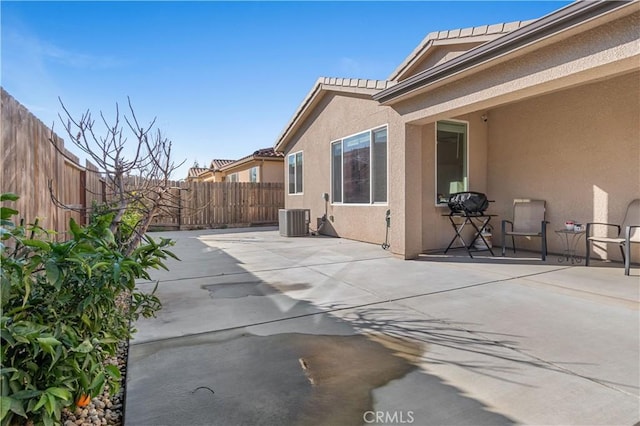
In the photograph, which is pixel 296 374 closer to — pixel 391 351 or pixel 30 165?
pixel 391 351

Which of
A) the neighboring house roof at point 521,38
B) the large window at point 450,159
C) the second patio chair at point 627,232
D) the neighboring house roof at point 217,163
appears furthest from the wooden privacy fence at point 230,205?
the second patio chair at point 627,232

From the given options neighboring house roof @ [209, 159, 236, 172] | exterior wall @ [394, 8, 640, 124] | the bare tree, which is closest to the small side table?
exterior wall @ [394, 8, 640, 124]

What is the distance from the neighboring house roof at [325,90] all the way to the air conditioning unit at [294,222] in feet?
10.5

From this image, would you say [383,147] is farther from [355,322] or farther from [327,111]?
[355,322]

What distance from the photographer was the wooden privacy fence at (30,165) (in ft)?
9.14

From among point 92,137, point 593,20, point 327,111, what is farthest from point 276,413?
point 327,111

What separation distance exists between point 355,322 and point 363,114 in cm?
660

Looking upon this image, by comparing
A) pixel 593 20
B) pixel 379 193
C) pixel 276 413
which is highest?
pixel 593 20

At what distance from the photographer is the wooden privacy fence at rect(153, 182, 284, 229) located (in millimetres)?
14602

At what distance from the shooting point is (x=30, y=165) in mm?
3318

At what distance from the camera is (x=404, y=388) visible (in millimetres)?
2375

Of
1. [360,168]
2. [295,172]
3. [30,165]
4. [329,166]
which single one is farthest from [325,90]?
[30,165]

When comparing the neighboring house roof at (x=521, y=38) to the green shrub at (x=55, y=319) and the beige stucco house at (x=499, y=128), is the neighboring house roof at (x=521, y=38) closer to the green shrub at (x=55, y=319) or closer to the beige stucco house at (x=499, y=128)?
the beige stucco house at (x=499, y=128)

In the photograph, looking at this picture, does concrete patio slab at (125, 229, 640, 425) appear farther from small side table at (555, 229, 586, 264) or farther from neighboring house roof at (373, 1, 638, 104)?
neighboring house roof at (373, 1, 638, 104)
